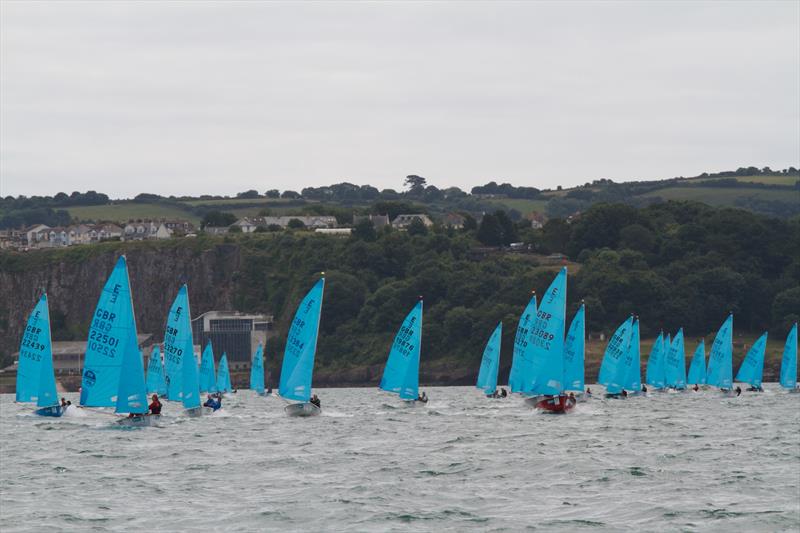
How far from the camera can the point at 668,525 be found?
30.3 m

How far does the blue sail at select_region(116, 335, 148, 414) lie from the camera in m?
50.6

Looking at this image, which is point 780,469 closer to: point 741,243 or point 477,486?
point 477,486

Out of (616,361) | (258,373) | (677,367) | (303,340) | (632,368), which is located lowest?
(258,373)

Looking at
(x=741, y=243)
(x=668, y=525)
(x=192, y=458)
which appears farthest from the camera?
(x=741, y=243)

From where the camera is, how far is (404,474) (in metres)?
39.7

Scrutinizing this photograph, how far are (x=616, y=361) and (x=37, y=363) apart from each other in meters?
36.4

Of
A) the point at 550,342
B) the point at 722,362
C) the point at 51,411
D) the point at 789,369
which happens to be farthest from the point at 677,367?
the point at 51,411

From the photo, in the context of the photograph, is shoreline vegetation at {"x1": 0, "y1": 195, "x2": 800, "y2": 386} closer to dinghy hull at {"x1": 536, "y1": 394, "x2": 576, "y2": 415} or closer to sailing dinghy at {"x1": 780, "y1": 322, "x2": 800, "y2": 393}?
sailing dinghy at {"x1": 780, "y1": 322, "x2": 800, "y2": 393}

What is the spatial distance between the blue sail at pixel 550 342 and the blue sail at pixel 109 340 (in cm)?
1966

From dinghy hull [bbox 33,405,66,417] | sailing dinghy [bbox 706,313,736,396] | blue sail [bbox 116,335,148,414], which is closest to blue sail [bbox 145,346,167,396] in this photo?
dinghy hull [bbox 33,405,66,417]

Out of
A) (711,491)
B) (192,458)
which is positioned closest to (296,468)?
(192,458)

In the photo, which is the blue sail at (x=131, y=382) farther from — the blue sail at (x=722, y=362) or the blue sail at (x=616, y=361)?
the blue sail at (x=722, y=362)

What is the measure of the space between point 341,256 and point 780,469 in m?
151

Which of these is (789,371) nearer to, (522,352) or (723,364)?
(723,364)
